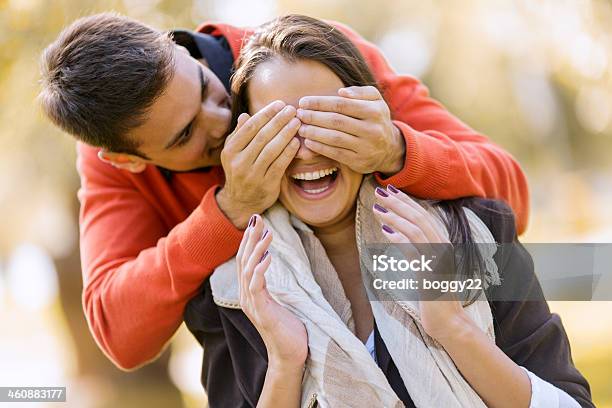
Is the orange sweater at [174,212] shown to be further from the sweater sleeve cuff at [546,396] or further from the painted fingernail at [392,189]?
the sweater sleeve cuff at [546,396]

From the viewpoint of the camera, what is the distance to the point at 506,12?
7555mm

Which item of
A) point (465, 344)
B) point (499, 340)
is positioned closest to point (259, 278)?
point (465, 344)

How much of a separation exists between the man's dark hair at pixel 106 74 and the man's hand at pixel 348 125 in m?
0.47

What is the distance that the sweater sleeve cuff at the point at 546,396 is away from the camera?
191 cm

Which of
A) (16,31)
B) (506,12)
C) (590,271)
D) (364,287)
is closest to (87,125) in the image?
(364,287)

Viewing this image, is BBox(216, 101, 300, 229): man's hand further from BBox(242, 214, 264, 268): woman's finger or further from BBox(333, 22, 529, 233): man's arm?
BBox(333, 22, 529, 233): man's arm

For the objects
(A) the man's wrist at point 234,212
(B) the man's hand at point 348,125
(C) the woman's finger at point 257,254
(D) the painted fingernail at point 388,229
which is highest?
(B) the man's hand at point 348,125

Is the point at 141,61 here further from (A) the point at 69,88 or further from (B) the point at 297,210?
(B) the point at 297,210

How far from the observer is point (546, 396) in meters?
1.92

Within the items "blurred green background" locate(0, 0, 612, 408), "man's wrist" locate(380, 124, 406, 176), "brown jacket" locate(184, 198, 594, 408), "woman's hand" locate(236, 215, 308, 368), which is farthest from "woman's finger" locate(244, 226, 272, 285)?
"blurred green background" locate(0, 0, 612, 408)

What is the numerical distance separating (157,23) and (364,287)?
2.69 meters

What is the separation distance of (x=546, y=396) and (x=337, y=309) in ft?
1.81

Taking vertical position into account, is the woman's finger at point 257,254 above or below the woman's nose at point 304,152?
below

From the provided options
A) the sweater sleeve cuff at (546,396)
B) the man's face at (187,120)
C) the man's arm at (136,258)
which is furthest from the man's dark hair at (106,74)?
the sweater sleeve cuff at (546,396)
